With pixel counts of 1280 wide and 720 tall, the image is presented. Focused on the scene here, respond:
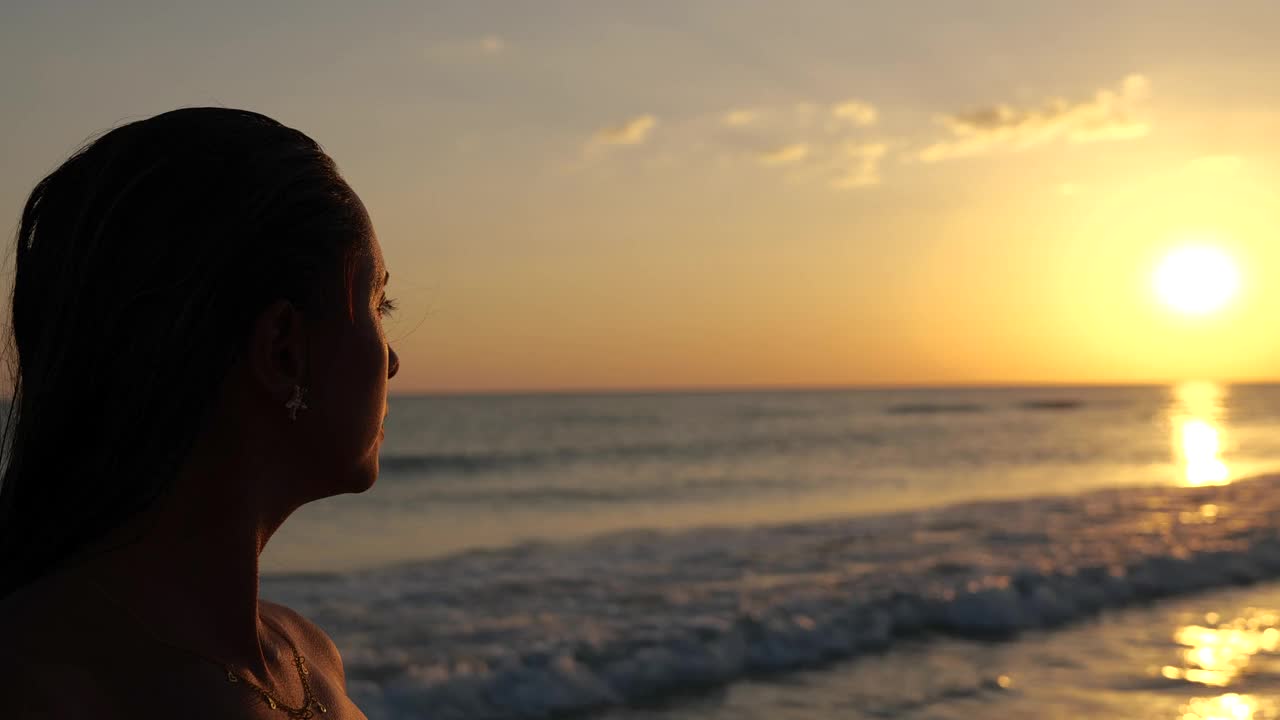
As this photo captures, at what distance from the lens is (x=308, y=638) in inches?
69.7

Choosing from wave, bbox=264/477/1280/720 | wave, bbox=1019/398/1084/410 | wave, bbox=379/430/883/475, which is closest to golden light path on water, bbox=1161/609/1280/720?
wave, bbox=264/477/1280/720

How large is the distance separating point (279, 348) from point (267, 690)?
1.48 ft

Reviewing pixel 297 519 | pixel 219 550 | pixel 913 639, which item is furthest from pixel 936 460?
pixel 219 550

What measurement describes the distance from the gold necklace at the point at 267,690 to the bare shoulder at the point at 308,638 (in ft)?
0.13

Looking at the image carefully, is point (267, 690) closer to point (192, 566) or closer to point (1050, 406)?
point (192, 566)

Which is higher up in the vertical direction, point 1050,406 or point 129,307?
point 129,307

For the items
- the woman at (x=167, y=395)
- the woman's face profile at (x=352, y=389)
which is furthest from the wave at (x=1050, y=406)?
the woman at (x=167, y=395)

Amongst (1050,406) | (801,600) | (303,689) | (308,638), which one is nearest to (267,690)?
(303,689)

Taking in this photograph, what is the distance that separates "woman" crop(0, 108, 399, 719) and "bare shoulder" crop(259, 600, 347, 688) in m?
0.35

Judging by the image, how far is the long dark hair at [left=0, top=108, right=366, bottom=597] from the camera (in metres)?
1.19

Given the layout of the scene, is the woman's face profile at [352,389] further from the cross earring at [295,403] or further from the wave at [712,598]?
the wave at [712,598]

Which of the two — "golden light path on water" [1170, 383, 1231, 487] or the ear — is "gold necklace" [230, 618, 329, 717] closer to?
the ear

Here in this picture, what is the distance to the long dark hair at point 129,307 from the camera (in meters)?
1.19

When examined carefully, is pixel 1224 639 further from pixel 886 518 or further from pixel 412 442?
pixel 412 442
